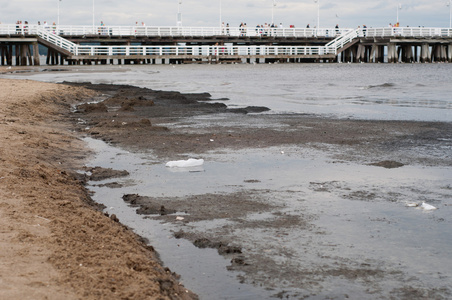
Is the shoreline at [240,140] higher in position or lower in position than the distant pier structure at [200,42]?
lower

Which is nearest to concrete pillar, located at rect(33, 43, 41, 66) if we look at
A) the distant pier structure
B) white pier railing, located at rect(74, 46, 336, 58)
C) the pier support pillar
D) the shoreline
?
the distant pier structure

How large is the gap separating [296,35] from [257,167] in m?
63.4

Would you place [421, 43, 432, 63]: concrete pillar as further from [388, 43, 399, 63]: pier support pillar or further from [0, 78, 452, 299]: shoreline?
[0, 78, 452, 299]: shoreline

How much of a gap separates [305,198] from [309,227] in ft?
3.87

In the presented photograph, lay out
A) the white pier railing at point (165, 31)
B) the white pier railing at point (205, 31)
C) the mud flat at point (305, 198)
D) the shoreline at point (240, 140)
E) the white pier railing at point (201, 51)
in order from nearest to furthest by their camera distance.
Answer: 1. the mud flat at point (305, 198)
2. the shoreline at point (240, 140)
3. the white pier railing at point (165, 31)
4. the white pier railing at point (205, 31)
5. the white pier railing at point (201, 51)

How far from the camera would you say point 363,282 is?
4.82 meters

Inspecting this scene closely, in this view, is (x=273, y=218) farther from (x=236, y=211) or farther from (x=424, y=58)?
(x=424, y=58)

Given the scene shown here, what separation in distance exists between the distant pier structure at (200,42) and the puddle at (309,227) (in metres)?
49.6

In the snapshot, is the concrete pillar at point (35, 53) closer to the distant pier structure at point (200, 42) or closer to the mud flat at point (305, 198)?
the distant pier structure at point (200, 42)

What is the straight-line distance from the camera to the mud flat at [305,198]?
5008mm

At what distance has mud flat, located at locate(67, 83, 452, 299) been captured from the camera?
197 inches

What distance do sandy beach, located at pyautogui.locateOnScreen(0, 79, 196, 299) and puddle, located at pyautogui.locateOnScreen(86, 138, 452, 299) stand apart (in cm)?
31

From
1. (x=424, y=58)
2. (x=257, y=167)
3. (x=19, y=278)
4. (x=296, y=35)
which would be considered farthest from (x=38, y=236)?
(x=424, y=58)

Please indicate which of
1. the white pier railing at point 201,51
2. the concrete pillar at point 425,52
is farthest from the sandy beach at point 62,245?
the concrete pillar at point 425,52
